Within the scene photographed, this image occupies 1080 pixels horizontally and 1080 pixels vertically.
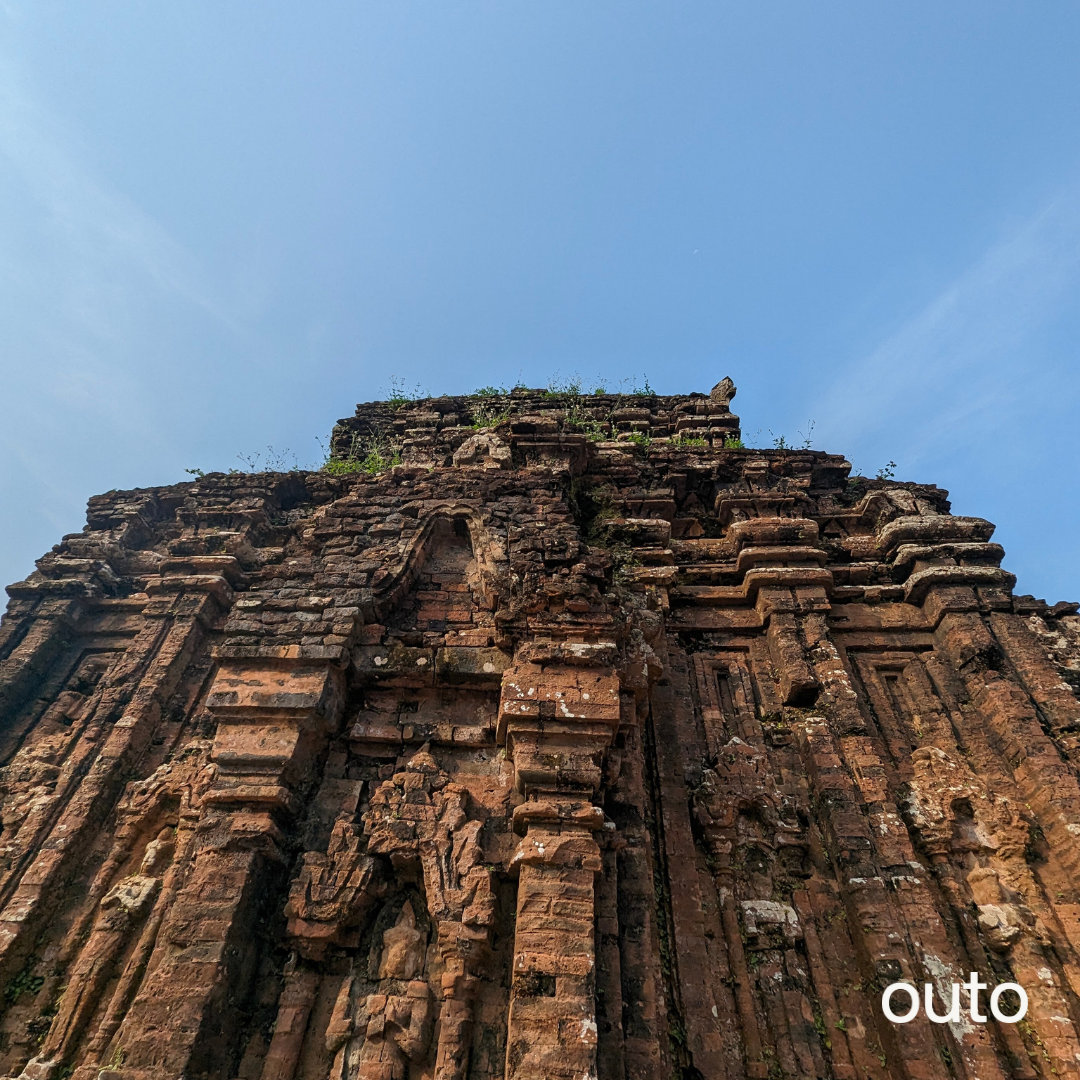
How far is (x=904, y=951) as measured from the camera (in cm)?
553

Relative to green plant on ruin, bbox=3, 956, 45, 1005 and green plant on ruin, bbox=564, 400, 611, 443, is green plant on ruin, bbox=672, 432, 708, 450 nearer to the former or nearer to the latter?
green plant on ruin, bbox=564, 400, 611, 443

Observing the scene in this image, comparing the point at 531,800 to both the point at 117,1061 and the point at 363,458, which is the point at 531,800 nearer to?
the point at 117,1061

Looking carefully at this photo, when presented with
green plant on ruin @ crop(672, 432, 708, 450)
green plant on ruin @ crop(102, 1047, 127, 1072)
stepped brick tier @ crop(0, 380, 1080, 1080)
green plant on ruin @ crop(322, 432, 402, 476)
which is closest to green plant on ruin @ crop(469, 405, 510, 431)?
green plant on ruin @ crop(322, 432, 402, 476)

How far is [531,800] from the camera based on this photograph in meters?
5.27

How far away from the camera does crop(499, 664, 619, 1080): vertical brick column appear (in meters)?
4.18

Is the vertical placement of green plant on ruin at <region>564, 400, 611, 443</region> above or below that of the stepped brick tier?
above

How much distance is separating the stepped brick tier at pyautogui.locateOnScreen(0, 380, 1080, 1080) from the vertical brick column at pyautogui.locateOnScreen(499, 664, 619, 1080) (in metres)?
0.02

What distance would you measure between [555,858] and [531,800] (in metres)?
0.51

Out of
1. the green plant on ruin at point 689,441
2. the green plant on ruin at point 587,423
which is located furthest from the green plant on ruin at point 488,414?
the green plant on ruin at point 689,441

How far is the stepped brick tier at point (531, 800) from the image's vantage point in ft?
15.6

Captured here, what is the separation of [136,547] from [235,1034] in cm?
764

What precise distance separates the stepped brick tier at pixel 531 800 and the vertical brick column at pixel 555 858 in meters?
0.02

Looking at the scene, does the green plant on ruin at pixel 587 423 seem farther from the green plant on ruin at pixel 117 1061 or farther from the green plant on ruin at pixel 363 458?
the green plant on ruin at pixel 117 1061

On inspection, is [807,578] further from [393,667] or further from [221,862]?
[221,862]
